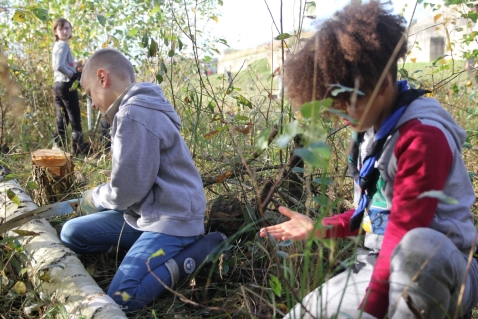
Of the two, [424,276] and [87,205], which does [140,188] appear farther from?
[424,276]

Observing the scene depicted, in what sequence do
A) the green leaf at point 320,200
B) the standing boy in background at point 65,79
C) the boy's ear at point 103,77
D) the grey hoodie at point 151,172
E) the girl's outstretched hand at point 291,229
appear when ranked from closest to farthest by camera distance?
the green leaf at point 320,200 → the girl's outstretched hand at point 291,229 → the grey hoodie at point 151,172 → the boy's ear at point 103,77 → the standing boy in background at point 65,79

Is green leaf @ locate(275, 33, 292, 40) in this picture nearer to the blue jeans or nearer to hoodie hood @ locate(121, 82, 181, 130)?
hoodie hood @ locate(121, 82, 181, 130)

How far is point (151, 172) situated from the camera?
2451 millimetres

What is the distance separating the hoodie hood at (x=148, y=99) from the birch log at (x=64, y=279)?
0.79m

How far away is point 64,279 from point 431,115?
5.32 feet

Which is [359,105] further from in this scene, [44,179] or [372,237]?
[44,179]

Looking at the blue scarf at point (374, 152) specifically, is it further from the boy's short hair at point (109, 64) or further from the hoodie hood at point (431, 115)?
the boy's short hair at point (109, 64)

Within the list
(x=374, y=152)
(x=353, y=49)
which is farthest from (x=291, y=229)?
(x=353, y=49)

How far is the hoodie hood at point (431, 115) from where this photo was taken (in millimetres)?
1506

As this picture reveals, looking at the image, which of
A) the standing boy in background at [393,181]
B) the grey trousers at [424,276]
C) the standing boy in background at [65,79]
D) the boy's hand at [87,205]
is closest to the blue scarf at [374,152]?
the standing boy in background at [393,181]

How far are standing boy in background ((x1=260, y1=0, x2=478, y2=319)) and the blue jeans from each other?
82 cm

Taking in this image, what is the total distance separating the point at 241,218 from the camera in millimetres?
2725

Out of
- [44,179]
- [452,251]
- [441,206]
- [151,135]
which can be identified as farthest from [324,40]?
[44,179]

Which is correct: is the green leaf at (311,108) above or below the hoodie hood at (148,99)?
above
